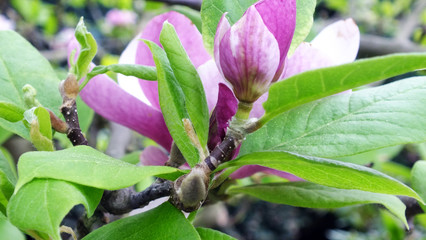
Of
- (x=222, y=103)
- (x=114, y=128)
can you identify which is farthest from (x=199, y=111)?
(x=114, y=128)

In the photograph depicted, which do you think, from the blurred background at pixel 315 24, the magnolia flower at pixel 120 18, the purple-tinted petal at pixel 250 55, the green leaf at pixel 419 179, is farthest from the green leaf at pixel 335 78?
the magnolia flower at pixel 120 18

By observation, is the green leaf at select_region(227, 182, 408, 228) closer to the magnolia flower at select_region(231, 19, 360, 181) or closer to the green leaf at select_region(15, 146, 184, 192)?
the magnolia flower at select_region(231, 19, 360, 181)

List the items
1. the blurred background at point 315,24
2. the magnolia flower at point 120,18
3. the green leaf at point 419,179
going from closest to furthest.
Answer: the green leaf at point 419,179 < the blurred background at point 315,24 < the magnolia flower at point 120,18

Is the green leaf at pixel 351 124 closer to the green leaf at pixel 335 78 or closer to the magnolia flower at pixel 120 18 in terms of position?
the green leaf at pixel 335 78

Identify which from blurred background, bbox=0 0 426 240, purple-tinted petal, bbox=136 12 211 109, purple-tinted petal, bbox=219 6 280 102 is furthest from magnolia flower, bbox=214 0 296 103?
blurred background, bbox=0 0 426 240

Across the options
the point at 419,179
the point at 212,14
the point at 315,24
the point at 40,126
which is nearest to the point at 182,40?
the point at 212,14

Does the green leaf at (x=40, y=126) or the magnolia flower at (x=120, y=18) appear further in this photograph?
the magnolia flower at (x=120, y=18)

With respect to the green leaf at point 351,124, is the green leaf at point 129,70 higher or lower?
higher
